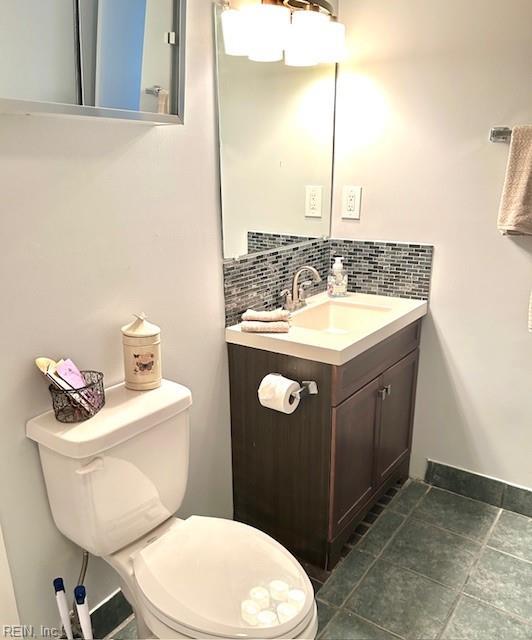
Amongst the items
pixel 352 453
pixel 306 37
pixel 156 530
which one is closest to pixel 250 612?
pixel 156 530

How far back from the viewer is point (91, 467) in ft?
4.34

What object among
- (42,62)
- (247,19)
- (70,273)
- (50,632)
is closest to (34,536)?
(50,632)

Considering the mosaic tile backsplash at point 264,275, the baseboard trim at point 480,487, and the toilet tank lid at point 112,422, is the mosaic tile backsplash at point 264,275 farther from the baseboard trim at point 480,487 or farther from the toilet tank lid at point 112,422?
the baseboard trim at point 480,487

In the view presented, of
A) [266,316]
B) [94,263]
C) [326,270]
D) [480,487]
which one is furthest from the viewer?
[326,270]

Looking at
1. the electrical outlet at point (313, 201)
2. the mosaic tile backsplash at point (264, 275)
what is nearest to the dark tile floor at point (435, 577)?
the mosaic tile backsplash at point (264, 275)

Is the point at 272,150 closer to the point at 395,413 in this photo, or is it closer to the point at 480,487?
the point at 395,413

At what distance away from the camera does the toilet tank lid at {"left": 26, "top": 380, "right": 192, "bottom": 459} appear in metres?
1.29

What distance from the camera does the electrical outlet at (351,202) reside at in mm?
2309

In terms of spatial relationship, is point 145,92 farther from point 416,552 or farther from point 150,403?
point 416,552

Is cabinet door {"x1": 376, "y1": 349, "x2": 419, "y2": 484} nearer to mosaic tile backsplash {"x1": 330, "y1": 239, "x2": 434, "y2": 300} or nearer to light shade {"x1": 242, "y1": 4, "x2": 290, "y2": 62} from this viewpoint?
mosaic tile backsplash {"x1": 330, "y1": 239, "x2": 434, "y2": 300}

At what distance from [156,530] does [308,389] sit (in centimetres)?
63

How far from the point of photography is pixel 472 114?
199cm

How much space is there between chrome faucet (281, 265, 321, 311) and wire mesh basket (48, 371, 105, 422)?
0.94 metres

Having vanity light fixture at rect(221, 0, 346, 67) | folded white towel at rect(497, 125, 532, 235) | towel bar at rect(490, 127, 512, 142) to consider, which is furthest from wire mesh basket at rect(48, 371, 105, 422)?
towel bar at rect(490, 127, 512, 142)
